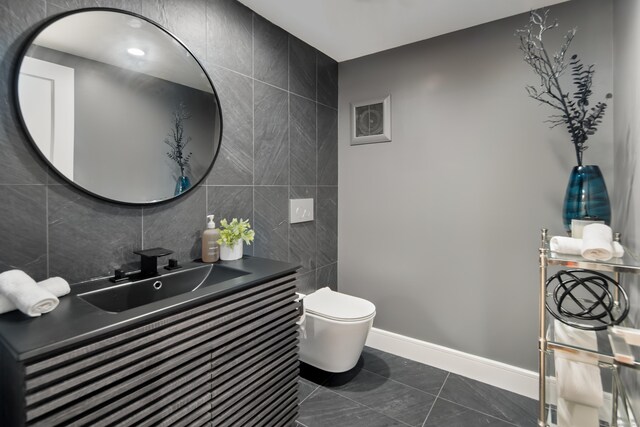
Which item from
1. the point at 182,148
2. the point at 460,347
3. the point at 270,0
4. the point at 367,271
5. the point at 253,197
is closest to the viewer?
the point at 182,148

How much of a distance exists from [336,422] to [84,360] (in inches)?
52.2

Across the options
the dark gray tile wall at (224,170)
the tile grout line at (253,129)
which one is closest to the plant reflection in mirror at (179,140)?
the dark gray tile wall at (224,170)

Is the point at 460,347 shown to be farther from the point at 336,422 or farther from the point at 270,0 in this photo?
the point at 270,0

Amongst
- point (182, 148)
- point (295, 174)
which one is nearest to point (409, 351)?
point (295, 174)

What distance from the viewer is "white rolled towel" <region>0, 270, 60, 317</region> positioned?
0.87 m

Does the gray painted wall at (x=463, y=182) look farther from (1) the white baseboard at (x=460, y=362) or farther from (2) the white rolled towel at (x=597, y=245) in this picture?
(2) the white rolled towel at (x=597, y=245)

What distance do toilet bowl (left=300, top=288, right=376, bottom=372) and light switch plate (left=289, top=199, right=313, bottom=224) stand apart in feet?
1.83

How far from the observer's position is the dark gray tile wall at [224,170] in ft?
3.53

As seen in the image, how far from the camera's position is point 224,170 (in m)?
1.75

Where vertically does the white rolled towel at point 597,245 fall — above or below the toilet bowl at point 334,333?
above

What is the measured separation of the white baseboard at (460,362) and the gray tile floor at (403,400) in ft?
0.15

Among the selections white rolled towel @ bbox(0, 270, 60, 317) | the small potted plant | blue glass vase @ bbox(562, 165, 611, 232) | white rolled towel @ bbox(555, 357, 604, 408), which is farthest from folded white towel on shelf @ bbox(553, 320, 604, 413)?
white rolled towel @ bbox(0, 270, 60, 317)

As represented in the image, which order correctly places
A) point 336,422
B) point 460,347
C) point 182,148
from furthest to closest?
point 460,347 < point 336,422 < point 182,148

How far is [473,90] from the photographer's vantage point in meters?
2.04
